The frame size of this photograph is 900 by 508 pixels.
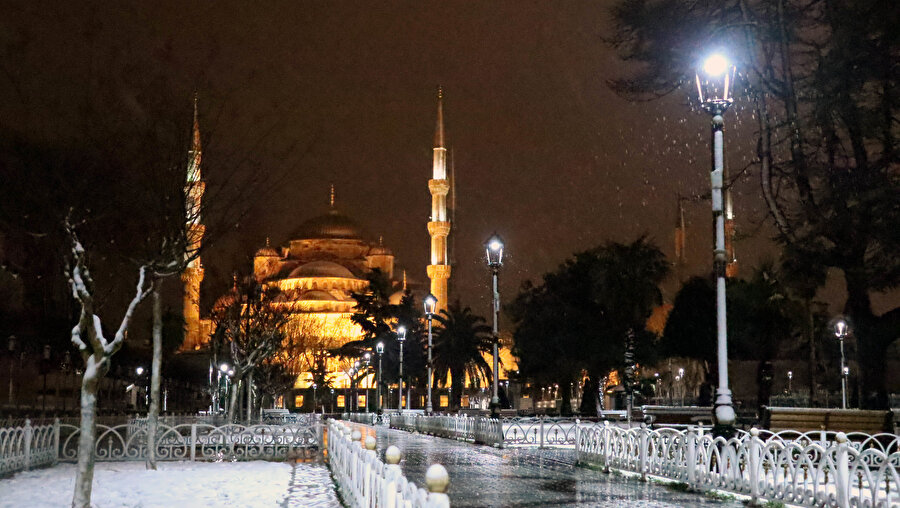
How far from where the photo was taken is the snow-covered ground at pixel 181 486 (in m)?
10.8

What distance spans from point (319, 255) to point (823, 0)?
99.1 meters

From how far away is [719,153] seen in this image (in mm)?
13562

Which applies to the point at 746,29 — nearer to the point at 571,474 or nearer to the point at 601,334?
the point at 571,474

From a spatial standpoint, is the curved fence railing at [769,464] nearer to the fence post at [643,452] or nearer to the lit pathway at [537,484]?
the fence post at [643,452]

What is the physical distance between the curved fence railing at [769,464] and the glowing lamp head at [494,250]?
9.10 meters

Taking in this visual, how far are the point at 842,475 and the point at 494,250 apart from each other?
15.8m

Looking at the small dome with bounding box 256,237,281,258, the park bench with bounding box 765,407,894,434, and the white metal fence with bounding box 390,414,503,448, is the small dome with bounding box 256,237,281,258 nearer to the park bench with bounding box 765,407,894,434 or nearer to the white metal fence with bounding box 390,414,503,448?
the white metal fence with bounding box 390,414,503,448

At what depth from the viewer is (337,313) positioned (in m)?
102

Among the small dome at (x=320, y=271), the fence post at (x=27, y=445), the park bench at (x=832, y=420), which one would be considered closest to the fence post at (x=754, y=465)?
the park bench at (x=832, y=420)

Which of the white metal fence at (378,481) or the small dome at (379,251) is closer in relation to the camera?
the white metal fence at (378,481)

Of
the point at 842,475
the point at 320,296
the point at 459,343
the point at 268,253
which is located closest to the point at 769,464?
the point at 842,475

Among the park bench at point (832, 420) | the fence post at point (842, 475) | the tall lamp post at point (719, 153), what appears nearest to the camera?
the fence post at point (842, 475)

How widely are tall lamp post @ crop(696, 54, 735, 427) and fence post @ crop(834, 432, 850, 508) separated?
12.1ft

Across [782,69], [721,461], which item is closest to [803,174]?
[782,69]
